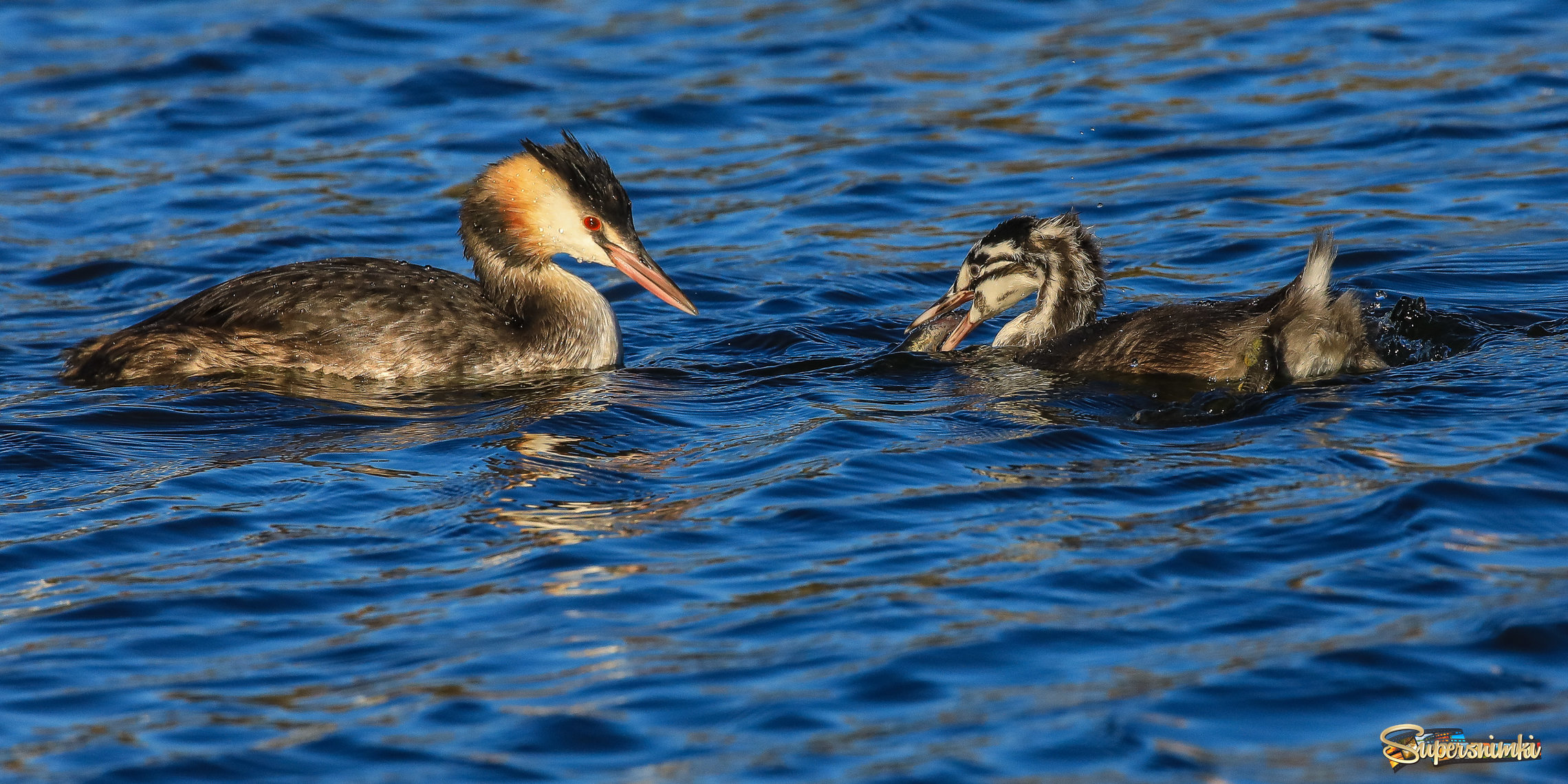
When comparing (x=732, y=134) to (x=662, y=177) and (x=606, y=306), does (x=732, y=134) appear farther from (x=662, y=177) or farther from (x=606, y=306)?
(x=606, y=306)

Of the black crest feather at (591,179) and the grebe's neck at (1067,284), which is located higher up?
the black crest feather at (591,179)

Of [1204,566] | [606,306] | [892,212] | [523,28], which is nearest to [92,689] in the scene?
[1204,566]

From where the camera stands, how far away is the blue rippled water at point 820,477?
15.9ft

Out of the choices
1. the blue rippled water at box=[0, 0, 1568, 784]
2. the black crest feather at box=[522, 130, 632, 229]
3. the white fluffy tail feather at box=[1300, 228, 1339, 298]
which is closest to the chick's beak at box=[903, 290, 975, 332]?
the blue rippled water at box=[0, 0, 1568, 784]

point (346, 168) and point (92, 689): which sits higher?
point (346, 168)

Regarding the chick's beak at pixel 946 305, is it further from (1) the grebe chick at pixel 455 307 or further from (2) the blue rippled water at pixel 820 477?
(1) the grebe chick at pixel 455 307

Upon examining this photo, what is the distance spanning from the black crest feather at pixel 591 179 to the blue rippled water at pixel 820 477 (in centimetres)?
75

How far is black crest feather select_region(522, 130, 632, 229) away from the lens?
8.72m

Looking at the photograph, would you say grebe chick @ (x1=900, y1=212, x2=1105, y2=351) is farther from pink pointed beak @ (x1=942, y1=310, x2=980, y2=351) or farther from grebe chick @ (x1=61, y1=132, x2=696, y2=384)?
grebe chick @ (x1=61, y1=132, x2=696, y2=384)

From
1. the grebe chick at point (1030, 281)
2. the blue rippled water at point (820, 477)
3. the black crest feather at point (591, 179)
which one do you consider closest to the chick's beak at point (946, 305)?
the grebe chick at point (1030, 281)

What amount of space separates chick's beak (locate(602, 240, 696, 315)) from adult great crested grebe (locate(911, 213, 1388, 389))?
46.4 inches

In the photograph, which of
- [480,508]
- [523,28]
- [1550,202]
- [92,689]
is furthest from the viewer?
[523,28]

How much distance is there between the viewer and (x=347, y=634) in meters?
5.54

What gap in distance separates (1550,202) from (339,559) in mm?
7579
